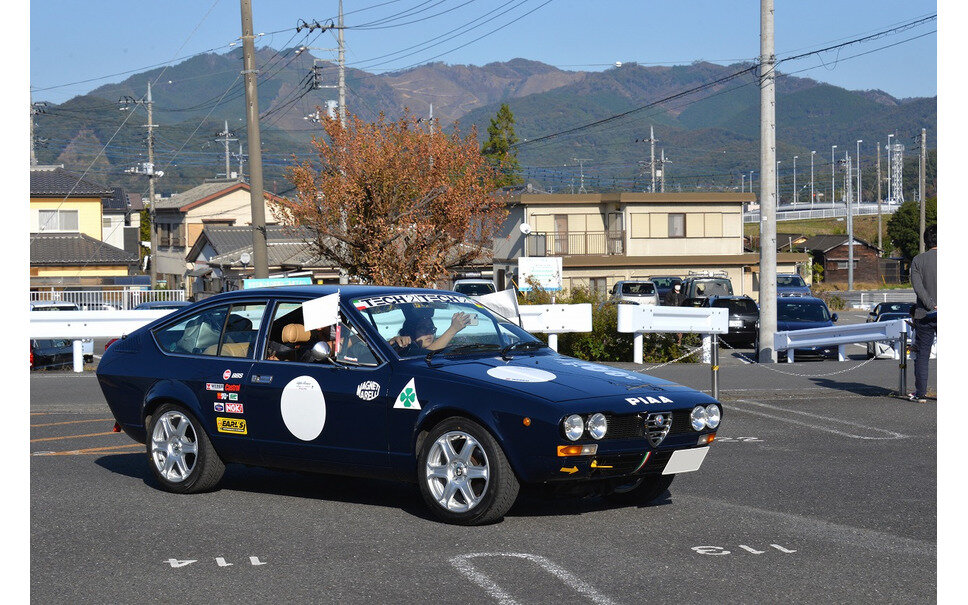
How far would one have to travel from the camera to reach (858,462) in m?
9.83

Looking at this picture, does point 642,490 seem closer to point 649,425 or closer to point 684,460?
point 684,460

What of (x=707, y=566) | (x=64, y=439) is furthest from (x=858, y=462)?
(x=64, y=439)

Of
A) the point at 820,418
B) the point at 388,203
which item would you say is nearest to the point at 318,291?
the point at 820,418

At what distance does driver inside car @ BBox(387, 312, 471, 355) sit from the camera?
25.7 ft

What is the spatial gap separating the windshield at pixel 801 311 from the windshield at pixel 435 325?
72.1 ft

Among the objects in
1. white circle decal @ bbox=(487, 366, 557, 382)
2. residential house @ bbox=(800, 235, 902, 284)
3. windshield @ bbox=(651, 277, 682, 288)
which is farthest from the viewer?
residential house @ bbox=(800, 235, 902, 284)

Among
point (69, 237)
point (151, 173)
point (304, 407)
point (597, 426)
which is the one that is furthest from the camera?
point (151, 173)

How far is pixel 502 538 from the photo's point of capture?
684 centimetres

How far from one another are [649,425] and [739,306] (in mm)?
27883

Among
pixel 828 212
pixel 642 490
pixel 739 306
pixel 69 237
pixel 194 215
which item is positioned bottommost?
pixel 642 490

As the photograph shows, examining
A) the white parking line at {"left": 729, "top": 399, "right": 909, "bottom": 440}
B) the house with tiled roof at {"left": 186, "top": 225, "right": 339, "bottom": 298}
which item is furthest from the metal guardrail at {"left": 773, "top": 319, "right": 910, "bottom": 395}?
the house with tiled roof at {"left": 186, "top": 225, "right": 339, "bottom": 298}

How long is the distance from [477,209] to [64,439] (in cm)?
1398

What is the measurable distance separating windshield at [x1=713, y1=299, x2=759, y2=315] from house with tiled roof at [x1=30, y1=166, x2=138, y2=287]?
33.4 meters

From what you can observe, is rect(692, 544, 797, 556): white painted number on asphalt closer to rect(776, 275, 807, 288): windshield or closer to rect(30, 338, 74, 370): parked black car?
rect(30, 338, 74, 370): parked black car
